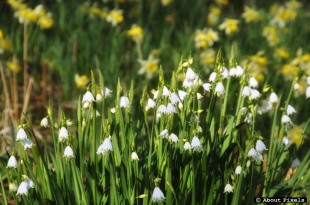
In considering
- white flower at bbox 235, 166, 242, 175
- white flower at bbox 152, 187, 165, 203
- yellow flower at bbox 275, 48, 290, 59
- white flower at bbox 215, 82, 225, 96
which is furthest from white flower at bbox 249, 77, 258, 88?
yellow flower at bbox 275, 48, 290, 59

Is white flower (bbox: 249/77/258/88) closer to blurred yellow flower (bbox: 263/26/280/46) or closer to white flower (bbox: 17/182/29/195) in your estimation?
white flower (bbox: 17/182/29/195)

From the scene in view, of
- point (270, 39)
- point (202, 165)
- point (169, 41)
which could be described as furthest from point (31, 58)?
point (202, 165)

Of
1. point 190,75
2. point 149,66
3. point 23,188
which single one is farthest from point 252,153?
point 149,66

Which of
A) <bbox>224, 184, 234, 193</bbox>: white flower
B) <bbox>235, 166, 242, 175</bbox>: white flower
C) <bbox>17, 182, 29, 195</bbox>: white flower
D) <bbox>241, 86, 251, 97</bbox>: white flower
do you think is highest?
<bbox>241, 86, 251, 97</bbox>: white flower

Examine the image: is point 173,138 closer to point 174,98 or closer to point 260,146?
point 174,98

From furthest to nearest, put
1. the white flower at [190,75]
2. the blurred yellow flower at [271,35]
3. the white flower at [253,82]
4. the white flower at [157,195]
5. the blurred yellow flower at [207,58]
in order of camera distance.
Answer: the blurred yellow flower at [271,35] → the blurred yellow flower at [207,58] → the white flower at [253,82] → the white flower at [190,75] → the white flower at [157,195]

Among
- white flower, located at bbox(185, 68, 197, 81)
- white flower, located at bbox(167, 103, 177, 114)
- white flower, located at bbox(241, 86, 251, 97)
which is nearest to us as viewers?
white flower, located at bbox(167, 103, 177, 114)

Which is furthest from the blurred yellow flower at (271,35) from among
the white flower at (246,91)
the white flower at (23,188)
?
the white flower at (23,188)

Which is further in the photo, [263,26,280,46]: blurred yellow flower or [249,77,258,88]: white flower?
[263,26,280,46]: blurred yellow flower

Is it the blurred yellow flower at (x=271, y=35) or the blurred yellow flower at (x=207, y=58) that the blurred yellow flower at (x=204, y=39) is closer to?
the blurred yellow flower at (x=207, y=58)
